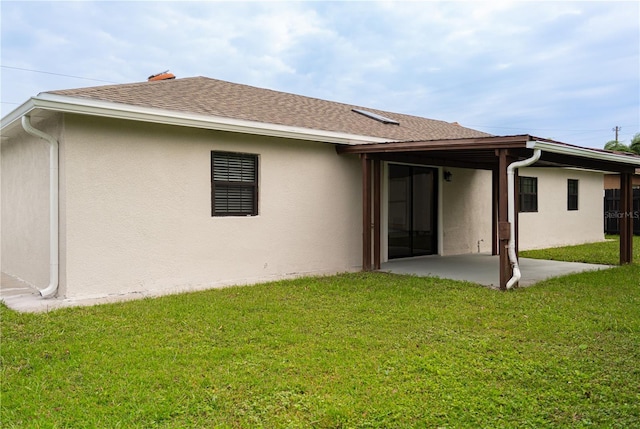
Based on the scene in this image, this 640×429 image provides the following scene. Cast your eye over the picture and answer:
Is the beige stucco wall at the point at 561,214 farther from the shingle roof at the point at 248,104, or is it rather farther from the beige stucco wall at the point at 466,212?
the shingle roof at the point at 248,104

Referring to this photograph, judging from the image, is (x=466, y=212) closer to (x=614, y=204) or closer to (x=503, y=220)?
(x=503, y=220)

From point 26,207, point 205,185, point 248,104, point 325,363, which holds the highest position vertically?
point 248,104

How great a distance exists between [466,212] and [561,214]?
5077 millimetres

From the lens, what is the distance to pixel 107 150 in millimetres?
6602

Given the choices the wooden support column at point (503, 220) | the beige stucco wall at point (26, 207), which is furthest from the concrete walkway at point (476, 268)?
the beige stucco wall at point (26, 207)

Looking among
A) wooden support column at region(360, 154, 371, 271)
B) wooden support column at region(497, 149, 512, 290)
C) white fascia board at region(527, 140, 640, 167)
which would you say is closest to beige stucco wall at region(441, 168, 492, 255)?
wooden support column at region(360, 154, 371, 271)

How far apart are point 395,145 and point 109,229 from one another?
474 centimetres

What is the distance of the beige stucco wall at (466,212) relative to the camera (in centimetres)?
1206

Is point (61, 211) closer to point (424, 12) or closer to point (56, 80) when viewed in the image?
point (424, 12)

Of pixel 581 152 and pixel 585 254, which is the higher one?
pixel 581 152

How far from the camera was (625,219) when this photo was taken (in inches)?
410

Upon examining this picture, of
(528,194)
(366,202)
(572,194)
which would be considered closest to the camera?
(366,202)

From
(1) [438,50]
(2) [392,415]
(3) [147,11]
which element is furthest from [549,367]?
(1) [438,50]

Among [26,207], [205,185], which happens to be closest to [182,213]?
[205,185]
